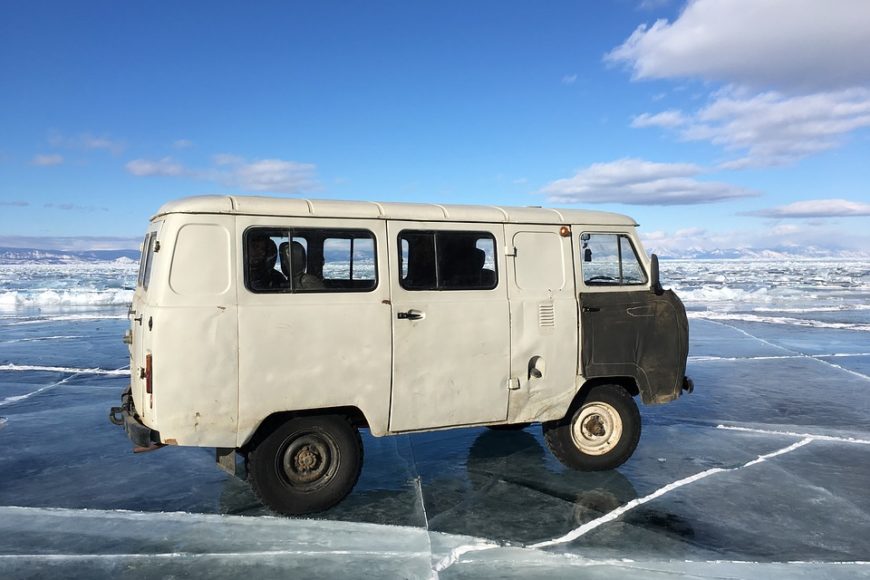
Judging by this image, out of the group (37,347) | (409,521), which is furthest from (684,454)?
(37,347)

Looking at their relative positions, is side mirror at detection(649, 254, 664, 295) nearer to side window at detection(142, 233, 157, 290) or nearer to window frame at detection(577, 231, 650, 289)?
window frame at detection(577, 231, 650, 289)

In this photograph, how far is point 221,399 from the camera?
5.22m

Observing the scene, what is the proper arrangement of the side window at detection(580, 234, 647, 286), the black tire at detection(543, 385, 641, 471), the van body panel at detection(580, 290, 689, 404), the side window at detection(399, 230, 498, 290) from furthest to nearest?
1. the black tire at detection(543, 385, 641, 471)
2. the side window at detection(580, 234, 647, 286)
3. the van body panel at detection(580, 290, 689, 404)
4. the side window at detection(399, 230, 498, 290)

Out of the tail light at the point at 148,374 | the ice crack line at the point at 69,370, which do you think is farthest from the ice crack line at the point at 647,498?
the ice crack line at the point at 69,370

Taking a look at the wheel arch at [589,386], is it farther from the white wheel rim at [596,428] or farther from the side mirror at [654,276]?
the side mirror at [654,276]

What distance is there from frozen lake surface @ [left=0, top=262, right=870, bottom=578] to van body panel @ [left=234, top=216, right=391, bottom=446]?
96 cm

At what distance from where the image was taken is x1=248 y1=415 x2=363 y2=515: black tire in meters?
5.52

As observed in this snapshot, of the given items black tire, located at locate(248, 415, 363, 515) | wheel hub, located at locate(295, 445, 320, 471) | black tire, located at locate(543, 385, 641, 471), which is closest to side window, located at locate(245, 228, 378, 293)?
black tire, located at locate(248, 415, 363, 515)

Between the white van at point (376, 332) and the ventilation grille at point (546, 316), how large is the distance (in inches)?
0.5

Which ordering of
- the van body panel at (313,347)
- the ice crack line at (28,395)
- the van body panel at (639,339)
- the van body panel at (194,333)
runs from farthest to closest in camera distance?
the ice crack line at (28,395) < the van body panel at (639,339) < the van body panel at (313,347) < the van body panel at (194,333)

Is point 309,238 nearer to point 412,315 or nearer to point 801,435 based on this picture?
point 412,315

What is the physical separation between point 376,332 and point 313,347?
0.56m

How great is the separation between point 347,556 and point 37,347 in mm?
14245

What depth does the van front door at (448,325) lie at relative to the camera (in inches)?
230
